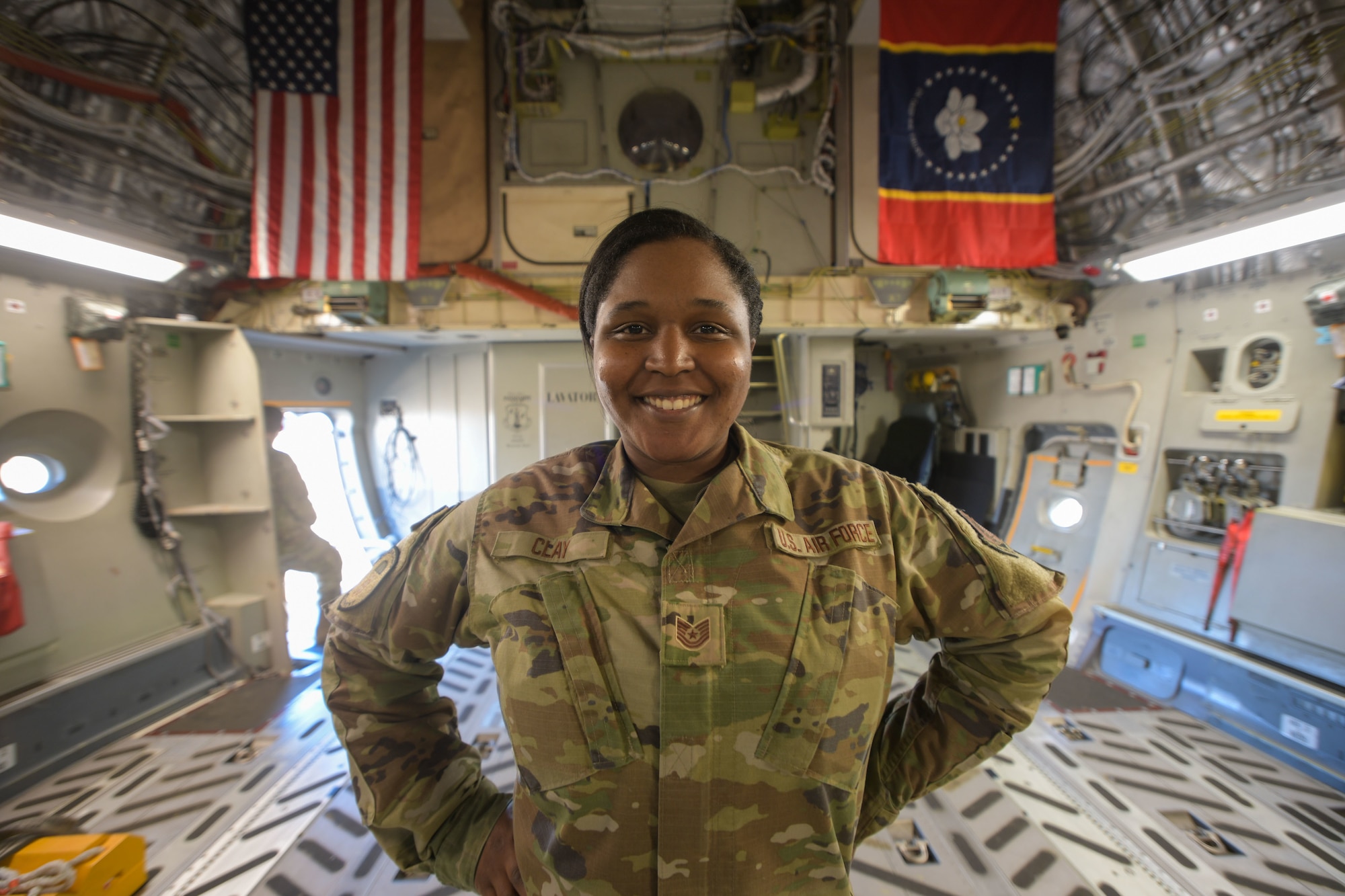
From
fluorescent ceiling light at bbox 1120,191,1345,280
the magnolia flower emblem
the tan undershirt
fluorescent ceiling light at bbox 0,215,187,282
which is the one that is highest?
the magnolia flower emblem

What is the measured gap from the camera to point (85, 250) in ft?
9.50

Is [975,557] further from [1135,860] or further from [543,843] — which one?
[1135,860]

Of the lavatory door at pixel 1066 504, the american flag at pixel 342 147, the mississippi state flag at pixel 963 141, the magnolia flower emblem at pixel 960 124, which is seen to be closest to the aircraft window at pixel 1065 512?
the lavatory door at pixel 1066 504

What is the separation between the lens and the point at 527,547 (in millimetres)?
1092

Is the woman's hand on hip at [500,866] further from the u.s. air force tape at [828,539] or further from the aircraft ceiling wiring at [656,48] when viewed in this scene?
the aircraft ceiling wiring at [656,48]

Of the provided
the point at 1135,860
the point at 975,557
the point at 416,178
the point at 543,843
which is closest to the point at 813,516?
the point at 975,557

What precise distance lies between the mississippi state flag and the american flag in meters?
3.61

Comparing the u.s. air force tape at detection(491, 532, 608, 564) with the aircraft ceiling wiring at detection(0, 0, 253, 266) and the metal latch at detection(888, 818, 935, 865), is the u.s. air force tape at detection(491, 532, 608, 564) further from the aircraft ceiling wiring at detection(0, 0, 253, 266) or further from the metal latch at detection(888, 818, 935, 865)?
the aircraft ceiling wiring at detection(0, 0, 253, 266)

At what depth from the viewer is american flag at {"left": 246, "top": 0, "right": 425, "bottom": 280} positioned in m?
3.61

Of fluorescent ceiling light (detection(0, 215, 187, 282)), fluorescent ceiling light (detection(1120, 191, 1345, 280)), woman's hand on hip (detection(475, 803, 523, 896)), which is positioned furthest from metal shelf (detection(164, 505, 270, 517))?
fluorescent ceiling light (detection(1120, 191, 1345, 280))

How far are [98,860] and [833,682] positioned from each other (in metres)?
3.14

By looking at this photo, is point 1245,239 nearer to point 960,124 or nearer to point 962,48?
point 960,124

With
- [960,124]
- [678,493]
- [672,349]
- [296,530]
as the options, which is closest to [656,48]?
[960,124]

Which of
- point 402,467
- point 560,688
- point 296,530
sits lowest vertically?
point 296,530
